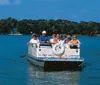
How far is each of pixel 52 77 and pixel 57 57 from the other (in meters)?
3.47

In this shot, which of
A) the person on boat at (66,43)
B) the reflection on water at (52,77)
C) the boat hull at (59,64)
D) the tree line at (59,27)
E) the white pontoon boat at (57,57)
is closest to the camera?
the reflection on water at (52,77)

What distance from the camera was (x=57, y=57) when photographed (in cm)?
3347

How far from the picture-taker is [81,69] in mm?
34406

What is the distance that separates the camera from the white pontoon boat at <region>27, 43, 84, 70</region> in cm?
3281

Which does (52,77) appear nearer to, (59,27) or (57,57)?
(57,57)

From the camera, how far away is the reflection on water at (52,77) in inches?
1105

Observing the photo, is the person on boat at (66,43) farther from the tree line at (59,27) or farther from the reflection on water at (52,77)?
the tree line at (59,27)

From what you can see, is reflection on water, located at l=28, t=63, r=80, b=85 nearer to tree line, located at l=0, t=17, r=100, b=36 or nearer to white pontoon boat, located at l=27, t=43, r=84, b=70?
white pontoon boat, located at l=27, t=43, r=84, b=70

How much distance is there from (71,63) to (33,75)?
306 centimetres

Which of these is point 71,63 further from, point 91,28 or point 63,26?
point 91,28

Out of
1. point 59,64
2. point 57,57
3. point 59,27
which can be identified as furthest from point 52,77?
point 59,27

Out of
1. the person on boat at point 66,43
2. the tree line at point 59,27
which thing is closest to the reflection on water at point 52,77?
the person on boat at point 66,43

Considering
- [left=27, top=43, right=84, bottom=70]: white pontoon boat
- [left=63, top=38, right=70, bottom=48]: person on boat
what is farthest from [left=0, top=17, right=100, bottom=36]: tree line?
[left=27, top=43, right=84, bottom=70]: white pontoon boat

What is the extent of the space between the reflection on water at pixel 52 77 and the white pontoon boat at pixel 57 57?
625 millimetres
